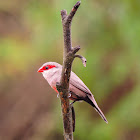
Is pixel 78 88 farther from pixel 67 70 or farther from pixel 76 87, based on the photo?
pixel 67 70

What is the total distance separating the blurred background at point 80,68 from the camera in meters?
6.62

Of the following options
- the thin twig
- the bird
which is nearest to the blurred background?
the bird

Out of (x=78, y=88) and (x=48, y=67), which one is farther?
(x=48, y=67)

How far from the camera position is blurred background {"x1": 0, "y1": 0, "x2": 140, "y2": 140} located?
21.7ft

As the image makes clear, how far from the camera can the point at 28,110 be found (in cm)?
797

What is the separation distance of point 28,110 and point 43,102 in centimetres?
38

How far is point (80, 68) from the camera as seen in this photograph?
644 cm

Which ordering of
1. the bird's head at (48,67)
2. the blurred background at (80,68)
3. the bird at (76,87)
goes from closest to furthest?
the bird at (76,87) → the bird's head at (48,67) → the blurred background at (80,68)

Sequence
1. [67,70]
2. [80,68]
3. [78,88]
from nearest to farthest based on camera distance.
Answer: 1. [67,70]
2. [78,88]
3. [80,68]

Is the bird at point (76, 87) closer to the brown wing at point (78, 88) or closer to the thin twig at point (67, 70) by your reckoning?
the brown wing at point (78, 88)

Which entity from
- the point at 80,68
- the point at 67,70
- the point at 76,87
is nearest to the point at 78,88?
the point at 76,87

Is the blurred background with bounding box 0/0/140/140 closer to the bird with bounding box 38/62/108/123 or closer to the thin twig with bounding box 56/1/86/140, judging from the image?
the bird with bounding box 38/62/108/123

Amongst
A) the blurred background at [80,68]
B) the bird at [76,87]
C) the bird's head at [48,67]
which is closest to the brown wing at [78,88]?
the bird at [76,87]

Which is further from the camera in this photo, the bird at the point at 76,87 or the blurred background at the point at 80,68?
the blurred background at the point at 80,68
